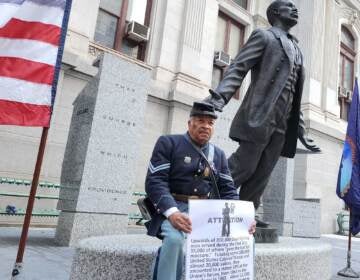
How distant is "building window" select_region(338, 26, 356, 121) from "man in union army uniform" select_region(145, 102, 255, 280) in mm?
18631

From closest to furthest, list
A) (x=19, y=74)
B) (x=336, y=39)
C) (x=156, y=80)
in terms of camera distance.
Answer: (x=19, y=74), (x=156, y=80), (x=336, y=39)

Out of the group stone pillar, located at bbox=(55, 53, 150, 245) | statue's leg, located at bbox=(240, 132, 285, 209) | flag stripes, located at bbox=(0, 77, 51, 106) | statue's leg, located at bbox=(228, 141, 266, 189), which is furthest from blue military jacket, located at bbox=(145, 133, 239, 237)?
stone pillar, located at bbox=(55, 53, 150, 245)

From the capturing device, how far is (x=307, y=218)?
10562mm

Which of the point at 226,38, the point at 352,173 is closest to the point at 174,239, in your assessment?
the point at 352,173

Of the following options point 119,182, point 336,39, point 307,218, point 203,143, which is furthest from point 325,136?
point 203,143

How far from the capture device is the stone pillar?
571 cm

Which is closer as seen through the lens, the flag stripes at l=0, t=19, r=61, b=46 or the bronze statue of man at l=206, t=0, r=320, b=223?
the flag stripes at l=0, t=19, r=61, b=46

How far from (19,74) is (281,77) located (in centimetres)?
259

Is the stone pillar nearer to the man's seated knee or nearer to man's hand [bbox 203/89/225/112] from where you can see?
man's hand [bbox 203/89/225/112]

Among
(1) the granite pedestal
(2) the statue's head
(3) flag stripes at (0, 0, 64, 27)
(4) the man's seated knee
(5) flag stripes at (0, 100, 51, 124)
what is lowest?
(1) the granite pedestal

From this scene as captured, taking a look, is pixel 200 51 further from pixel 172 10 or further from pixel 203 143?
pixel 203 143

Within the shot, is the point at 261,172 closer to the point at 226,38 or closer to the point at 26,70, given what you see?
the point at 26,70

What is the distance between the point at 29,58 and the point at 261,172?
258 centimetres

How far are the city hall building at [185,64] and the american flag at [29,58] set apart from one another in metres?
4.27
